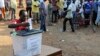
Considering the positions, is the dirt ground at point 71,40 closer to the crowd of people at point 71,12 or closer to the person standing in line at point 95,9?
the crowd of people at point 71,12

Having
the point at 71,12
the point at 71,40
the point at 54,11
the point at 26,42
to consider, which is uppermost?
the point at 26,42

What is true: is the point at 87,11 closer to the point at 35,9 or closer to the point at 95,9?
the point at 95,9

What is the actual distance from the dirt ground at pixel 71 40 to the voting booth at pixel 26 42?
300 cm

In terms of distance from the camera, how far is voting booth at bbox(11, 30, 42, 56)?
14.8 feet

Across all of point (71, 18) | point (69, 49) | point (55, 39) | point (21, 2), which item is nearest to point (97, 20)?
point (71, 18)

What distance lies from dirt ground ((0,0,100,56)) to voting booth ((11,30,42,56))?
3.00 meters

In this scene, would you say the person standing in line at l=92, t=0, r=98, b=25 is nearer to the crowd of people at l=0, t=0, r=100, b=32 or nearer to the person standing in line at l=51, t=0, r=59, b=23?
the crowd of people at l=0, t=0, r=100, b=32

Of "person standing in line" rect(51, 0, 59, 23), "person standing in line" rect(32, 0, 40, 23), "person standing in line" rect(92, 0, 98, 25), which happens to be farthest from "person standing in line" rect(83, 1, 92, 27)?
"person standing in line" rect(32, 0, 40, 23)

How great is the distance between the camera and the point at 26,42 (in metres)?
4.51

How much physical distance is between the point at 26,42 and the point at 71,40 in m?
6.56

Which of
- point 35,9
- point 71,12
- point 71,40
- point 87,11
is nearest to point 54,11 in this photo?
point 35,9

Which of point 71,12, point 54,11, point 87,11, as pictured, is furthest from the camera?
point 54,11

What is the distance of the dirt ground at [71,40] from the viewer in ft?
29.9

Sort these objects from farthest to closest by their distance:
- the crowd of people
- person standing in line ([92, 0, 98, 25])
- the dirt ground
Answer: person standing in line ([92, 0, 98, 25]), the crowd of people, the dirt ground
